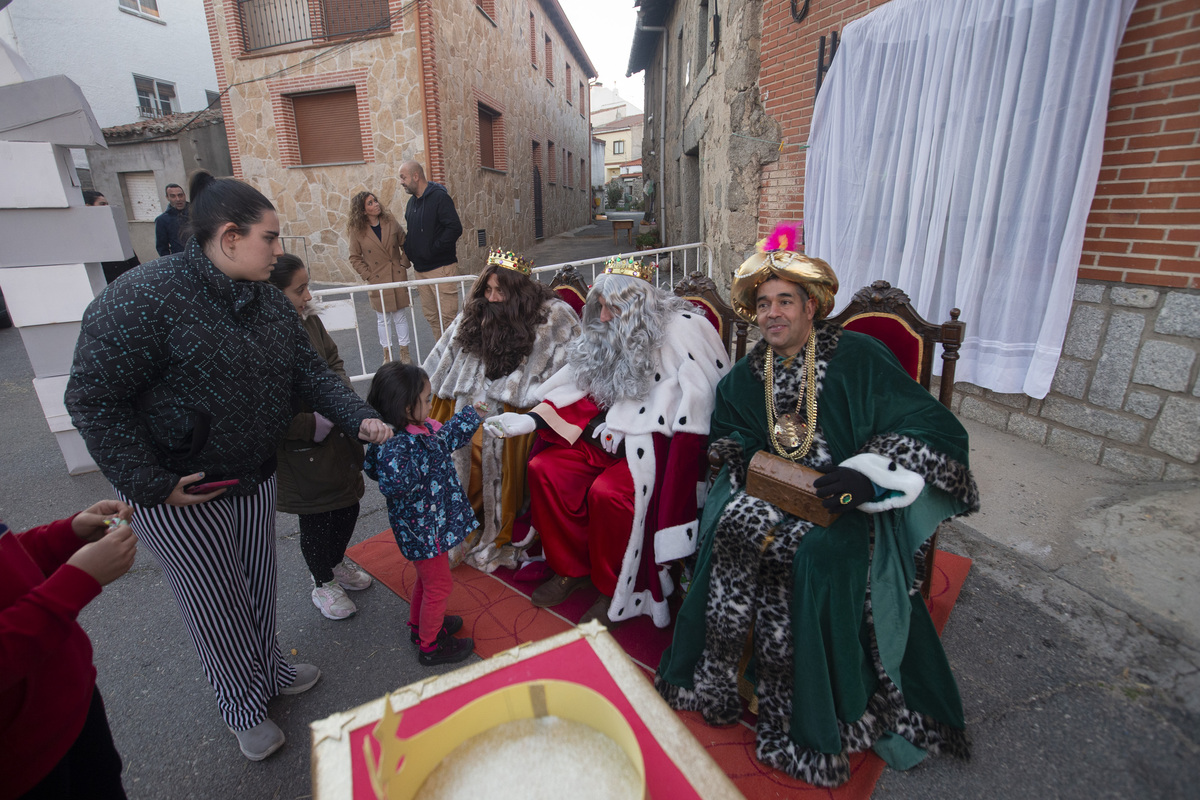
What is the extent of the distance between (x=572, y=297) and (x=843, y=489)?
2.25 meters

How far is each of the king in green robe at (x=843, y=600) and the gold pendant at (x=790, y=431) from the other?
6cm

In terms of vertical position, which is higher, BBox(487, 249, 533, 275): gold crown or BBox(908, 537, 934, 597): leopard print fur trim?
BBox(487, 249, 533, 275): gold crown

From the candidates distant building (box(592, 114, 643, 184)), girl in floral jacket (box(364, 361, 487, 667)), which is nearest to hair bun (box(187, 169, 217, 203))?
girl in floral jacket (box(364, 361, 487, 667))

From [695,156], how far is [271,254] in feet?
35.1

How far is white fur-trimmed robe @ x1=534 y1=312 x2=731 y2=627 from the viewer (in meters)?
2.55

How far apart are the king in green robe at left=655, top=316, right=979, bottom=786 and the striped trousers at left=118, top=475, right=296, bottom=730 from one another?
4.95ft

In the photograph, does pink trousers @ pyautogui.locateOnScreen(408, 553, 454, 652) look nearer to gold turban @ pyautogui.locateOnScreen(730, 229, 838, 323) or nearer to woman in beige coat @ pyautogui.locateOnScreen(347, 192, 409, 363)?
gold turban @ pyautogui.locateOnScreen(730, 229, 838, 323)

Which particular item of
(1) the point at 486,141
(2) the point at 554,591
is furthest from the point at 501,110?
(2) the point at 554,591

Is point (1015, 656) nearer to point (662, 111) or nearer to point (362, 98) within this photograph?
point (362, 98)

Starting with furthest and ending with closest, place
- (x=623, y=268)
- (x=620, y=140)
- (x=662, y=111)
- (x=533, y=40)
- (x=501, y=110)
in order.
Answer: (x=620, y=140) → (x=533, y=40) → (x=662, y=111) → (x=501, y=110) → (x=623, y=268)

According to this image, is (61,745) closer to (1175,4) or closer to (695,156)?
(1175,4)

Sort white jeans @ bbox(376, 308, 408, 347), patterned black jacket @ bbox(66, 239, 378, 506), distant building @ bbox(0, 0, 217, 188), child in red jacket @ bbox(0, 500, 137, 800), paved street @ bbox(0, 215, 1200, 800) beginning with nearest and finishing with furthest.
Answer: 1. child in red jacket @ bbox(0, 500, 137, 800)
2. patterned black jacket @ bbox(66, 239, 378, 506)
3. paved street @ bbox(0, 215, 1200, 800)
4. white jeans @ bbox(376, 308, 408, 347)
5. distant building @ bbox(0, 0, 217, 188)

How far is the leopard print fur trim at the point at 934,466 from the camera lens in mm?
1942

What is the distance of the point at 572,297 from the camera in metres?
3.69
